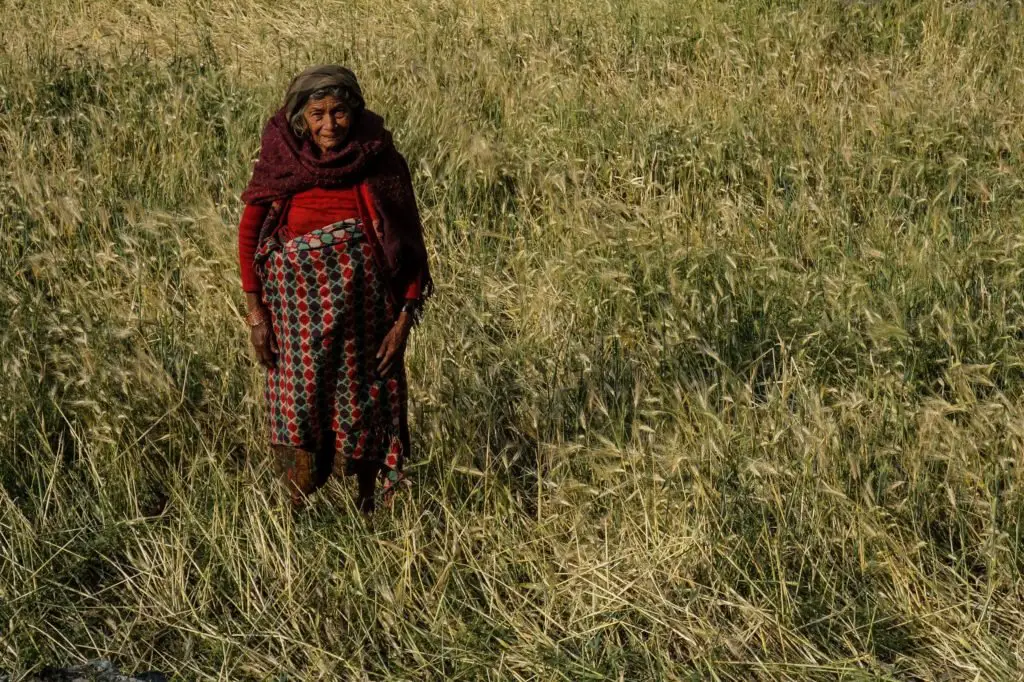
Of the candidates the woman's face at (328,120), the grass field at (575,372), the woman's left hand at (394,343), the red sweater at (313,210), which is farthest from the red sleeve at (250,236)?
the grass field at (575,372)

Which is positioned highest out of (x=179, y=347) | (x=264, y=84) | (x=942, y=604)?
(x=264, y=84)

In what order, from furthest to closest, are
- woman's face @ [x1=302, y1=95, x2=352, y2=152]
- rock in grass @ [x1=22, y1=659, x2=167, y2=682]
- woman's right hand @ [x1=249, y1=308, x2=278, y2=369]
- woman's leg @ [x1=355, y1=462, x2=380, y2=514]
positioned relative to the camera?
woman's leg @ [x1=355, y1=462, x2=380, y2=514] → woman's right hand @ [x1=249, y1=308, x2=278, y2=369] → woman's face @ [x1=302, y1=95, x2=352, y2=152] → rock in grass @ [x1=22, y1=659, x2=167, y2=682]

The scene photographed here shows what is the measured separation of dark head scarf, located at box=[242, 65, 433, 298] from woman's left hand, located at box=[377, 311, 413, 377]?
13cm

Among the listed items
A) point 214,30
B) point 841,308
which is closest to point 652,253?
point 841,308

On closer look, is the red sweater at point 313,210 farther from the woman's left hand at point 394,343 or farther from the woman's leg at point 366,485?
the woman's leg at point 366,485

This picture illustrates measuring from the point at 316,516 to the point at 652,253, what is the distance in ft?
5.48

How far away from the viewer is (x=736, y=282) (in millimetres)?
4465

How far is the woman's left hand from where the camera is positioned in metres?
3.41

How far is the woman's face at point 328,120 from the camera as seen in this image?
318cm

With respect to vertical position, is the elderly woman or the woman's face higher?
the woman's face

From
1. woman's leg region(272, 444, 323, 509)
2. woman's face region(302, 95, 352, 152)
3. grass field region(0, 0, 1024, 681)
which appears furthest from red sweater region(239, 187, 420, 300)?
grass field region(0, 0, 1024, 681)

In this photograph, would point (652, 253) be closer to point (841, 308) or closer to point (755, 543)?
point (841, 308)

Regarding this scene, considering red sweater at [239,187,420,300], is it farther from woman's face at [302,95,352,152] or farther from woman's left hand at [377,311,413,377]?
woman's left hand at [377,311,413,377]

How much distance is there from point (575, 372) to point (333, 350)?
101cm
